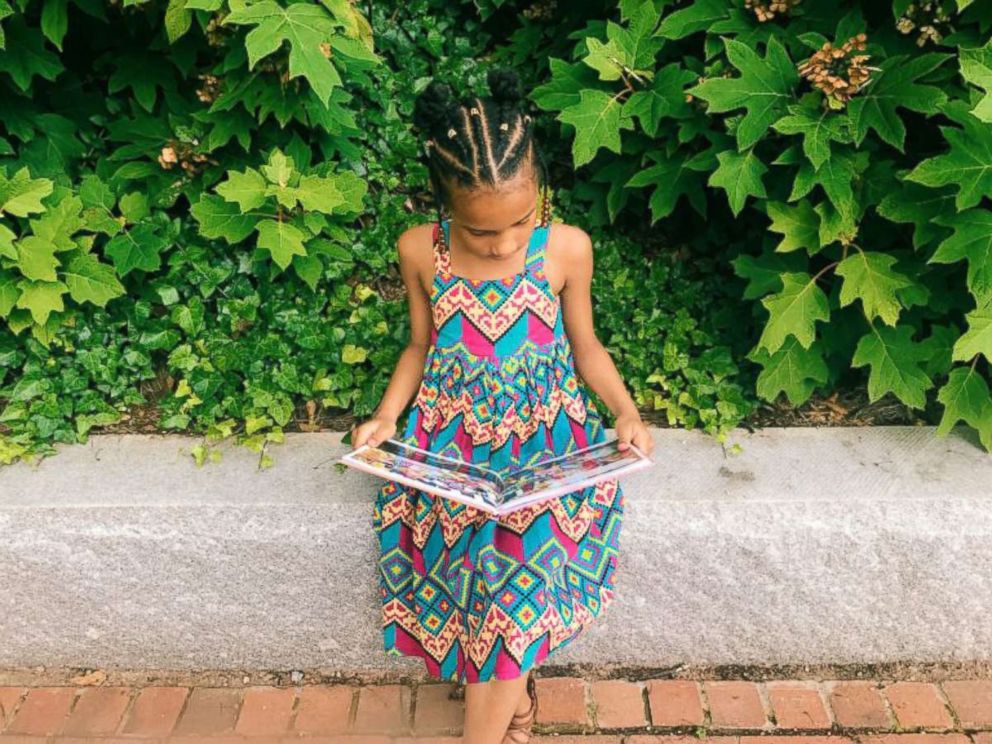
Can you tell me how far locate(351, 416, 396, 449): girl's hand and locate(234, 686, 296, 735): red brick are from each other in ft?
3.14

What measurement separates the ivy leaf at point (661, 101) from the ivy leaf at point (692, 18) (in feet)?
0.29

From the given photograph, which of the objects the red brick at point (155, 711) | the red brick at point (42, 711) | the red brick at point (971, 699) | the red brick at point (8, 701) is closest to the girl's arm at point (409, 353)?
the red brick at point (155, 711)

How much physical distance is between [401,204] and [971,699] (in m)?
2.32

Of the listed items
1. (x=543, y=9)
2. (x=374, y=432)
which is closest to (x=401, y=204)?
(x=543, y=9)

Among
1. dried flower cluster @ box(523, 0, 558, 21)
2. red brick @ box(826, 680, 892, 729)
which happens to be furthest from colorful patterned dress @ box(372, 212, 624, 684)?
dried flower cluster @ box(523, 0, 558, 21)

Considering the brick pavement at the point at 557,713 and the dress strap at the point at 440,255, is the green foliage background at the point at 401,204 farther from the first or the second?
the brick pavement at the point at 557,713

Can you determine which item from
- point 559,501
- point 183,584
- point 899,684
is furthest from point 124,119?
point 899,684

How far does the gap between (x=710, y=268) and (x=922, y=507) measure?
1.00 meters

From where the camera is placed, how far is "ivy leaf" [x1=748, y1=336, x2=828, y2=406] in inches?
101

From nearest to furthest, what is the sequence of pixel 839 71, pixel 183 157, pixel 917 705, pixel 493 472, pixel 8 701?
pixel 493 472
pixel 839 71
pixel 917 705
pixel 8 701
pixel 183 157

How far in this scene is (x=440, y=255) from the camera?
7.09 ft

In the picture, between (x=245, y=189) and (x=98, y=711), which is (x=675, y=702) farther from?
(x=245, y=189)

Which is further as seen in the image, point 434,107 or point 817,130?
point 817,130

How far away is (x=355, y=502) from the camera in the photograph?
2412mm
